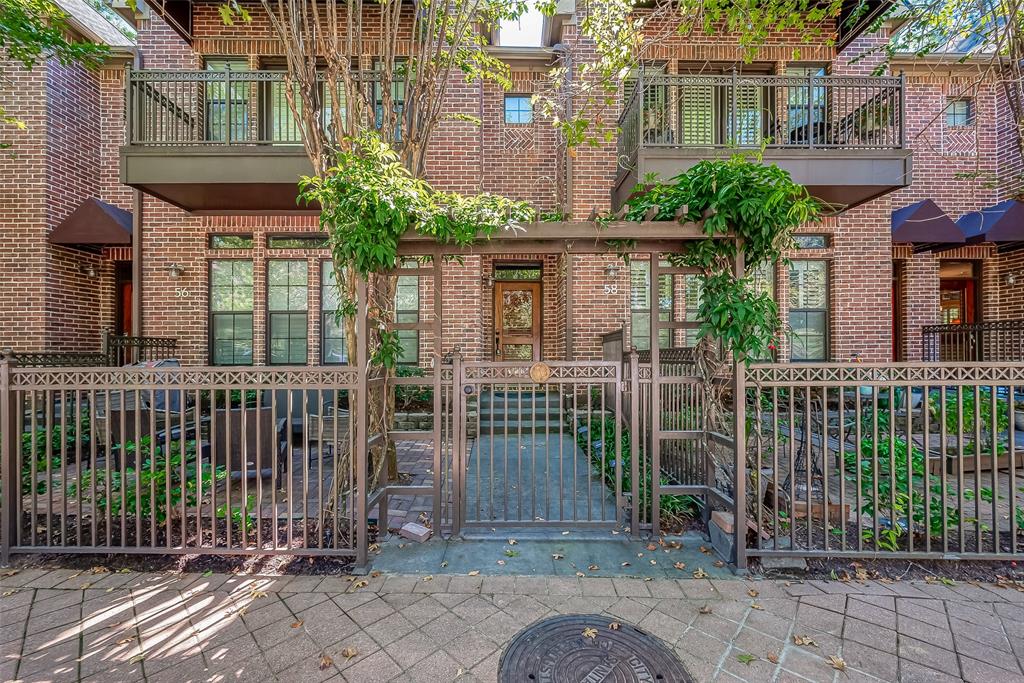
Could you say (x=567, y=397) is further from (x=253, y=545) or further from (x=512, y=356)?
(x=253, y=545)

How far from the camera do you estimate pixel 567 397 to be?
7.31 m

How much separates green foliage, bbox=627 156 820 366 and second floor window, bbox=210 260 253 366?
748 cm

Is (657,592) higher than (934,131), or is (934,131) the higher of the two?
(934,131)

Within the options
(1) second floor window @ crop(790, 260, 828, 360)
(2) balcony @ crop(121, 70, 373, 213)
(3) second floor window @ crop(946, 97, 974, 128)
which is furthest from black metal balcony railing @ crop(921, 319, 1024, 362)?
(2) balcony @ crop(121, 70, 373, 213)

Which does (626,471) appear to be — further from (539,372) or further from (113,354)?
(113,354)

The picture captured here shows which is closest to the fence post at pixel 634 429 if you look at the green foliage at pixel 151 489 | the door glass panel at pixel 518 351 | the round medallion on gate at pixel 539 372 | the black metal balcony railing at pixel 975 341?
the round medallion on gate at pixel 539 372

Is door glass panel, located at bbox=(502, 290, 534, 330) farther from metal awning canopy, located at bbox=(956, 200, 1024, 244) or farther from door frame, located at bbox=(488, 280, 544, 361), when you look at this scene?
metal awning canopy, located at bbox=(956, 200, 1024, 244)

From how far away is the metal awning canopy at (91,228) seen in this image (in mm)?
7453

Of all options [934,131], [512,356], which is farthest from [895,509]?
[934,131]

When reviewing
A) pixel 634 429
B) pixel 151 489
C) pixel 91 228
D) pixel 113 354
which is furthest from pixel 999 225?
pixel 91 228

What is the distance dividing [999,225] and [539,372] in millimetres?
9753

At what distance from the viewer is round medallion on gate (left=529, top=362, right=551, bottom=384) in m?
3.31

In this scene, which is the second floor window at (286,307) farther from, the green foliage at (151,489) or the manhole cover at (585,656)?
the manhole cover at (585,656)

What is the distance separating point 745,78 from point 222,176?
7.82 meters
